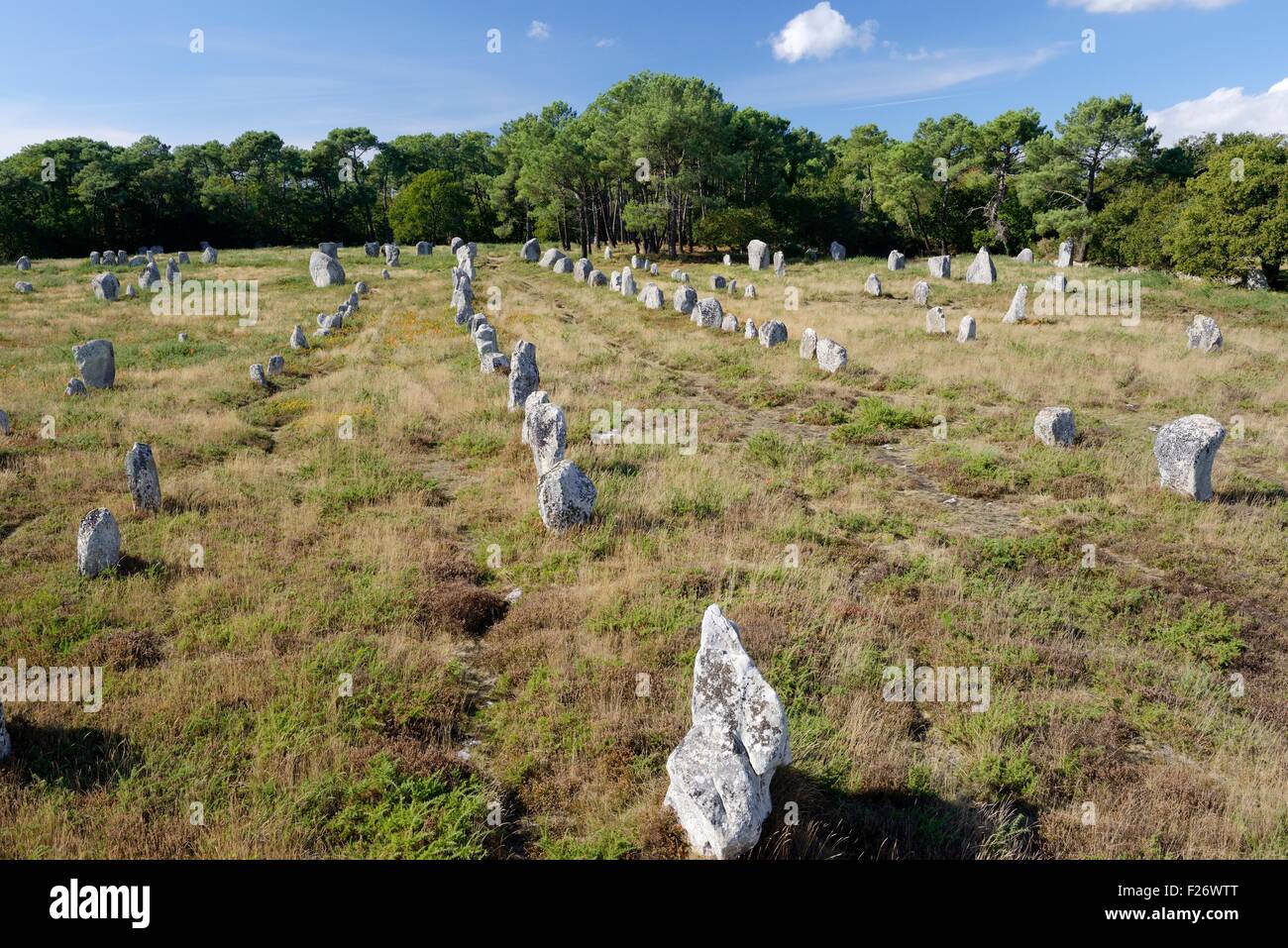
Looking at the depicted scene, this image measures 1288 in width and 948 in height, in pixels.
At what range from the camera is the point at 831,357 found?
23.6 meters

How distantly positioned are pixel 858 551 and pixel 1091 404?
42.4 feet

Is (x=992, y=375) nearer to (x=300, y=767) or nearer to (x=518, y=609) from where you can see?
(x=518, y=609)

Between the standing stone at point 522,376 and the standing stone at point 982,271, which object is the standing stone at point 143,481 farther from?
the standing stone at point 982,271

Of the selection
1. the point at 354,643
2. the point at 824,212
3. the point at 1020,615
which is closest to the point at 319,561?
the point at 354,643

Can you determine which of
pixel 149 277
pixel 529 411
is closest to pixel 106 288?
pixel 149 277

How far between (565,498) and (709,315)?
868 inches

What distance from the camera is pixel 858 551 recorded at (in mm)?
10781

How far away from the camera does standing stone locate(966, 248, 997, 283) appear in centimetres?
4075

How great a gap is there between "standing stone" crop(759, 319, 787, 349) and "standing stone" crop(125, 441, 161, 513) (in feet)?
68.1

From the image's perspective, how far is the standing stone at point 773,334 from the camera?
89.2 feet

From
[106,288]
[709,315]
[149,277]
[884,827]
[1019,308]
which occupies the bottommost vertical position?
[884,827]

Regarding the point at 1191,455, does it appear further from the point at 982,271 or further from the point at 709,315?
the point at 982,271

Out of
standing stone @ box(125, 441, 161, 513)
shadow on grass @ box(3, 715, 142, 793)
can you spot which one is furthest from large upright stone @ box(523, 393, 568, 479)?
shadow on grass @ box(3, 715, 142, 793)

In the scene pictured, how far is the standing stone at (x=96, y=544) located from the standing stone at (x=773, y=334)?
22.0 metres
